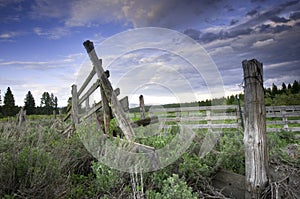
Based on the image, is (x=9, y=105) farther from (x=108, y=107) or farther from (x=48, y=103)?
(x=108, y=107)

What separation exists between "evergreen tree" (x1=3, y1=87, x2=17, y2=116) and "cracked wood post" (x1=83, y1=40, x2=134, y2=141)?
56646 mm

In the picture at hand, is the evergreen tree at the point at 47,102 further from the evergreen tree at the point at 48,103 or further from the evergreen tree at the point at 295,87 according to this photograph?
the evergreen tree at the point at 295,87

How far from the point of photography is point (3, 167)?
9.51 feet

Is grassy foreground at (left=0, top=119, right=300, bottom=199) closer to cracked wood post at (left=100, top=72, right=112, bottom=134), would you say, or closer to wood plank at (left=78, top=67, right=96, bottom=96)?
cracked wood post at (left=100, top=72, right=112, bottom=134)

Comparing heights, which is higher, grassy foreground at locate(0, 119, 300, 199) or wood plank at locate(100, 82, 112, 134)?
wood plank at locate(100, 82, 112, 134)

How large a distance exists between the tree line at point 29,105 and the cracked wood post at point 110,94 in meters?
54.9

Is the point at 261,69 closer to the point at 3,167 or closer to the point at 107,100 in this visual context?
the point at 107,100

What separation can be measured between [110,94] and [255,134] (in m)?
3.11

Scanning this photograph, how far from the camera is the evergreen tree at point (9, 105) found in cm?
5322

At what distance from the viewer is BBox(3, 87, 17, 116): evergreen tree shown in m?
53.2

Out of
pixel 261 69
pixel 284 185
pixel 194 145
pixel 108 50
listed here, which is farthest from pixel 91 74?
pixel 284 185

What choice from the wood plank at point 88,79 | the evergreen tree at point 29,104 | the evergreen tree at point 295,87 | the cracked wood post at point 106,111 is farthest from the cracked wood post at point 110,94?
the evergreen tree at point 29,104

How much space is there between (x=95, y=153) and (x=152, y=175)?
1490 mm

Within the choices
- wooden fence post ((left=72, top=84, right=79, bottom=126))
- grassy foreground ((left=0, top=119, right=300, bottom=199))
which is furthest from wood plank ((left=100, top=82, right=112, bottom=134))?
wooden fence post ((left=72, top=84, right=79, bottom=126))
